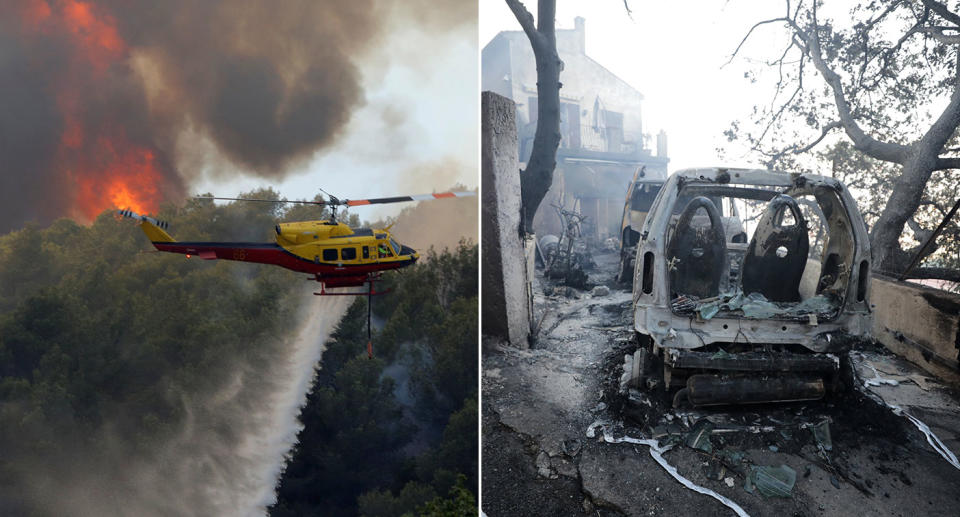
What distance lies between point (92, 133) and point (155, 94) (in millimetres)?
323

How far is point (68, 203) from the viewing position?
2.08 m

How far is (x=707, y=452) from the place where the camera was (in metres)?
2.39

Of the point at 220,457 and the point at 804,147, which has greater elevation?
the point at 804,147

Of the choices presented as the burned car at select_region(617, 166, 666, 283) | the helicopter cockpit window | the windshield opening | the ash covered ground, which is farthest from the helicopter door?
the helicopter cockpit window

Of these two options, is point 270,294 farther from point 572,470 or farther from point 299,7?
point 572,470

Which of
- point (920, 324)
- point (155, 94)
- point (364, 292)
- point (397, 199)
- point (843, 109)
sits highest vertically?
point (843, 109)

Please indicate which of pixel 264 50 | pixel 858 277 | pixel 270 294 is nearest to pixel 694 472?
pixel 858 277

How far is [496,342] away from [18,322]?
276cm

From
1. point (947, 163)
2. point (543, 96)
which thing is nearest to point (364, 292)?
point (543, 96)

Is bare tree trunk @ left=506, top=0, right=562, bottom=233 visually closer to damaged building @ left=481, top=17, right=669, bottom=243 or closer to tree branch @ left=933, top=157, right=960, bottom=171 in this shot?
damaged building @ left=481, top=17, right=669, bottom=243

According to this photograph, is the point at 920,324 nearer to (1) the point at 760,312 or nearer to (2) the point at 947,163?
(2) the point at 947,163

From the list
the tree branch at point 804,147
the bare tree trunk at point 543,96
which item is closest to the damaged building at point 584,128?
the bare tree trunk at point 543,96

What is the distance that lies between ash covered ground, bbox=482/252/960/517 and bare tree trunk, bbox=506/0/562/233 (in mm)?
2538

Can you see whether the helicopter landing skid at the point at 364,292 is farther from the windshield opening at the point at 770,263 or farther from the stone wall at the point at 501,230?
the windshield opening at the point at 770,263
